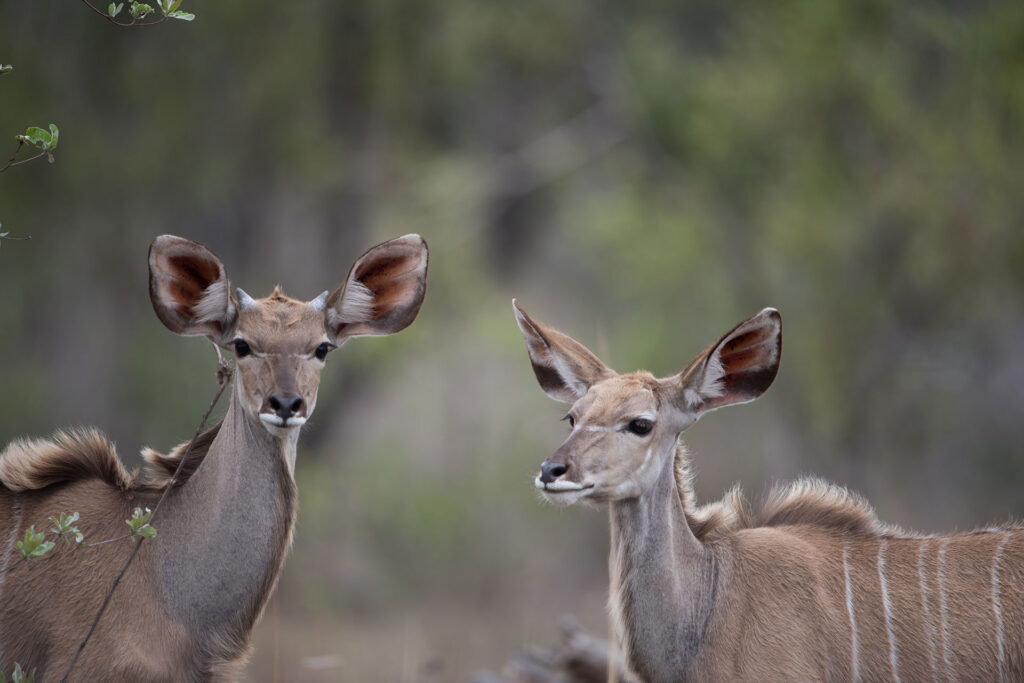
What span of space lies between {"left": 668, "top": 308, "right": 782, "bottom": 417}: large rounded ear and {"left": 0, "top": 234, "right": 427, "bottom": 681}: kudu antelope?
3.82 ft

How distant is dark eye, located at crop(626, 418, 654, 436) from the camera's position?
183 inches

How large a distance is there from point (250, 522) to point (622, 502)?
142cm

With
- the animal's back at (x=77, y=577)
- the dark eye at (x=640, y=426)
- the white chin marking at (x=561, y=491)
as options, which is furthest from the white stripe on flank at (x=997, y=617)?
the animal's back at (x=77, y=577)

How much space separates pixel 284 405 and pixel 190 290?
2.18 ft

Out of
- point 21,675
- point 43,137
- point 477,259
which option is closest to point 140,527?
point 21,675

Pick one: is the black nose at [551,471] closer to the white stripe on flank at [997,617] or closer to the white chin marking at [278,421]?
the white chin marking at [278,421]

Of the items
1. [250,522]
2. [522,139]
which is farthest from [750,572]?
[522,139]

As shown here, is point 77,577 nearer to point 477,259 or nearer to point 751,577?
point 751,577

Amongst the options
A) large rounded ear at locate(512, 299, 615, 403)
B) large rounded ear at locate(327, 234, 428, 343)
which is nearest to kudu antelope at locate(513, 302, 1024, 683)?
large rounded ear at locate(512, 299, 615, 403)

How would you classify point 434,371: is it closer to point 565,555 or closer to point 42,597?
point 565,555

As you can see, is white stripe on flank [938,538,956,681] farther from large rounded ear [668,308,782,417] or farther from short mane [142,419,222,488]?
short mane [142,419,222,488]

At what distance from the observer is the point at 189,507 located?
15.0 ft

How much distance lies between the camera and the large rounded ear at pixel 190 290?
4.48 m

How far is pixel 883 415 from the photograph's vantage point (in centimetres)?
1310
